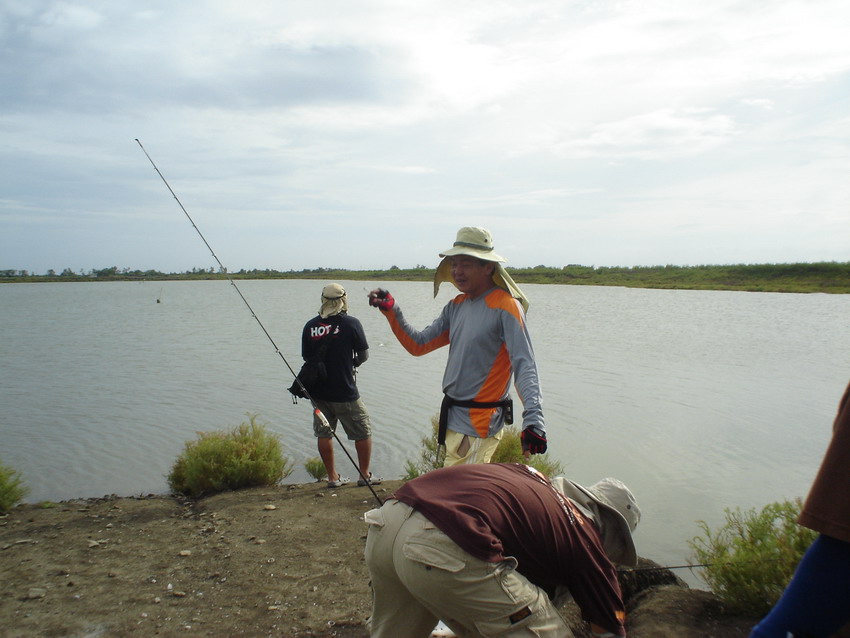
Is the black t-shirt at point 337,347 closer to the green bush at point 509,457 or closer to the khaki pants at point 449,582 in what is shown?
the green bush at point 509,457

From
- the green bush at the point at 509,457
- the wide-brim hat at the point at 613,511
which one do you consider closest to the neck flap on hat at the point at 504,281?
the wide-brim hat at the point at 613,511

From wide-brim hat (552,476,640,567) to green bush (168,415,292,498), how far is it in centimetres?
502

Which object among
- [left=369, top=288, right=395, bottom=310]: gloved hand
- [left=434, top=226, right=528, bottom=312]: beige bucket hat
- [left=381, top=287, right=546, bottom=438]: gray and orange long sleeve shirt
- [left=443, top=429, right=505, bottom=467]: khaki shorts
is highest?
[left=434, top=226, right=528, bottom=312]: beige bucket hat

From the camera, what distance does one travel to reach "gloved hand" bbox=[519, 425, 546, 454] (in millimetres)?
3496

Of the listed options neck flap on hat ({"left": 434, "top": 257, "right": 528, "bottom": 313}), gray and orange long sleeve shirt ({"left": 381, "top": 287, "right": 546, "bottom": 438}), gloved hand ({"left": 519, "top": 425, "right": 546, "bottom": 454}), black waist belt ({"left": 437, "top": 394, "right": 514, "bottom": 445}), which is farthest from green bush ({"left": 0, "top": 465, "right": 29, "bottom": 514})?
gloved hand ({"left": 519, "top": 425, "right": 546, "bottom": 454})

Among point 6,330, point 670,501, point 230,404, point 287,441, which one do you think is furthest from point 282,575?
point 6,330

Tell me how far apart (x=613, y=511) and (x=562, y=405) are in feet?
31.1

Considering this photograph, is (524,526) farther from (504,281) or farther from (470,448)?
(504,281)

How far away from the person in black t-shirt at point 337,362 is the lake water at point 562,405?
1582 mm

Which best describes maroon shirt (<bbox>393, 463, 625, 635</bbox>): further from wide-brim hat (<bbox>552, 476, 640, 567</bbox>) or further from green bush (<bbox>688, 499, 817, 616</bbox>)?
green bush (<bbox>688, 499, 817, 616</bbox>)

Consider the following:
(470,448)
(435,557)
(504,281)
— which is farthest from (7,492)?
(435,557)

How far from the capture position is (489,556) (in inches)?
83.6

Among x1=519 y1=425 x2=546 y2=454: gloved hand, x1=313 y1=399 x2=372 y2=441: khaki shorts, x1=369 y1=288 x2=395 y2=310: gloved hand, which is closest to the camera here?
x1=519 y1=425 x2=546 y2=454: gloved hand

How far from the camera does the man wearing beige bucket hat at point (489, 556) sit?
2.12 metres
